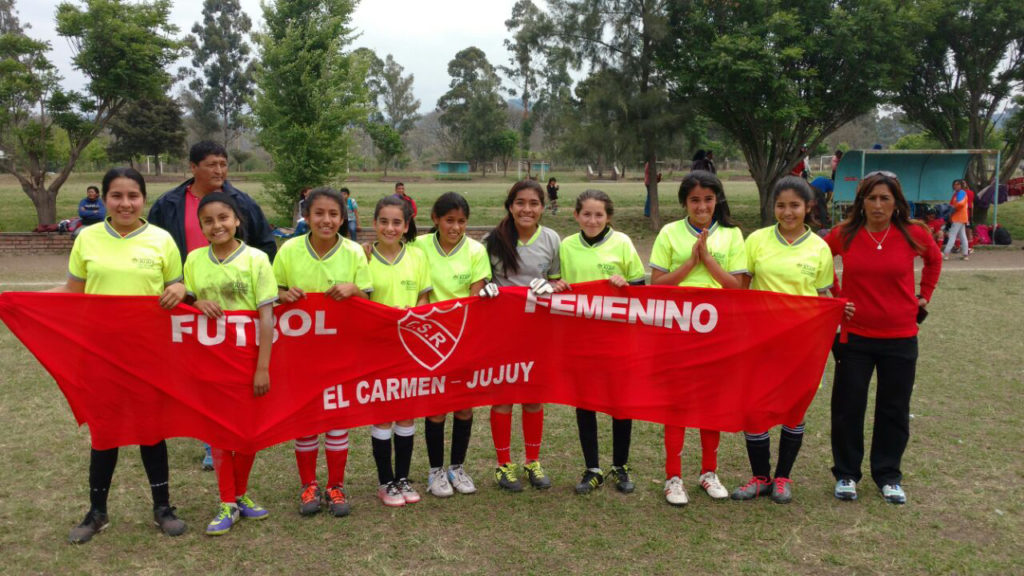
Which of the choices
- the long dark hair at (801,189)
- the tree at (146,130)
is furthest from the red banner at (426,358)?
the tree at (146,130)

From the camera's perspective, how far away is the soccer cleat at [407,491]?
169 inches

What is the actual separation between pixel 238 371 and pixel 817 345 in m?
3.34

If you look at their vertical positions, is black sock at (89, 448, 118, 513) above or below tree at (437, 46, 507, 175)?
below

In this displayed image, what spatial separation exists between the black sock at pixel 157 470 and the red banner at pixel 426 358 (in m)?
0.10

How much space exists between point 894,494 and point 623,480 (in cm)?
160

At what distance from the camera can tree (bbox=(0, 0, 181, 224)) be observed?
726 inches

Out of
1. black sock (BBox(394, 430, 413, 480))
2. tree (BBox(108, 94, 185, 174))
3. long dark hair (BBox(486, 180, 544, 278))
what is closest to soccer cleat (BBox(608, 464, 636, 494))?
black sock (BBox(394, 430, 413, 480))

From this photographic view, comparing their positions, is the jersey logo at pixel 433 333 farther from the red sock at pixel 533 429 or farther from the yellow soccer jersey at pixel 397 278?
the red sock at pixel 533 429

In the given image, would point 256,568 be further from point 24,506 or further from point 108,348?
point 24,506

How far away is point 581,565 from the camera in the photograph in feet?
11.8

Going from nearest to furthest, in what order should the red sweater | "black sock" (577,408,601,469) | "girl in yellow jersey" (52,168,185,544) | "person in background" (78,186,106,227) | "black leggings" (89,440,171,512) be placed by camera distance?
"girl in yellow jersey" (52,168,185,544) → "black leggings" (89,440,171,512) → the red sweater → "black sock" (577,408,601,469) → "person in background" (78,186,106,227)

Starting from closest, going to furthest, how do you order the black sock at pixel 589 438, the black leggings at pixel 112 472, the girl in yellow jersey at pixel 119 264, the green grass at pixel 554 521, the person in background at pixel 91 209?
the green grass at pixel 554 521, the girl in yellow jersey at pixel 119 264, the black leggings at pixel 112 472, the black sock at pixel 589 438, the person in background at pixel 91 209

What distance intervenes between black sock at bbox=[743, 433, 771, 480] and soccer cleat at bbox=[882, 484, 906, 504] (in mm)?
673

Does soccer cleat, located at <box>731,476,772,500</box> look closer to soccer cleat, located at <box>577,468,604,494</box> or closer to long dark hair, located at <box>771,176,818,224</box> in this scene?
soccer cleat, located at <box>577,468,604,494</box>
